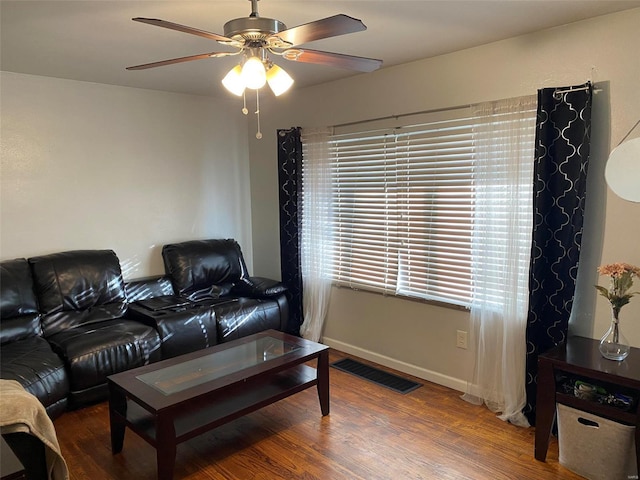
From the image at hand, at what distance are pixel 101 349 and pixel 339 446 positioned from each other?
5.45 ft

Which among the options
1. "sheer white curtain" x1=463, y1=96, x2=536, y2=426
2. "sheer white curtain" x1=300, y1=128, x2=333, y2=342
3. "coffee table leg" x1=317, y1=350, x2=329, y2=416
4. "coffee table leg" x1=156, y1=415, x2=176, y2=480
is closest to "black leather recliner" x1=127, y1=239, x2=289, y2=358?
"sheer white curtain" x1=300, y1=128, x2=333, y2=342

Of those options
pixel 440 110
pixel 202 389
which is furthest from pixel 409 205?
pixel 202 389

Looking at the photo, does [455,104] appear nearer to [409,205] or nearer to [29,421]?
[409,205]

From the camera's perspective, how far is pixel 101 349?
2959 millimetres

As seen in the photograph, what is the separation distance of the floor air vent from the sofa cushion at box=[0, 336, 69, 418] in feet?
6.46

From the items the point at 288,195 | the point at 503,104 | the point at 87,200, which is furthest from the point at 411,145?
the point at 87,200

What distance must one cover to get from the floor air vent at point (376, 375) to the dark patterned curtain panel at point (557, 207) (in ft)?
3.12

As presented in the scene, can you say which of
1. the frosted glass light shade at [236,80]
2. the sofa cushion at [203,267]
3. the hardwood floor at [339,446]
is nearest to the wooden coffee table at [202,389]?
the hardwood floor at [339,446]

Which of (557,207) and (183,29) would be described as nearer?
(183,29)

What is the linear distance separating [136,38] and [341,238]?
2.17 metres

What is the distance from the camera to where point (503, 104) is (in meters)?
2.81

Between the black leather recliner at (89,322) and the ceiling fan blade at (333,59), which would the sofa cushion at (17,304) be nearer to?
the black leather recliner at (89,322)

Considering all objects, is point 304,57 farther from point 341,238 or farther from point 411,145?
point 341,238

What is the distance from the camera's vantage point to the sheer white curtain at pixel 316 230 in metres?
3.99
